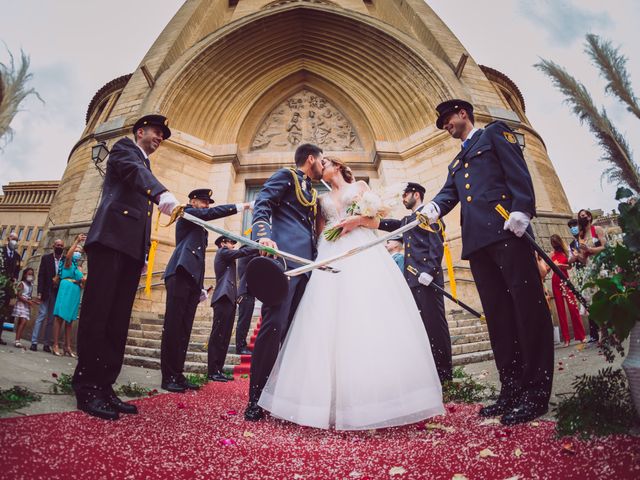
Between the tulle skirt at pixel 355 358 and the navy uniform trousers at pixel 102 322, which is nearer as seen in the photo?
the tulle skirt at pixel 355 358

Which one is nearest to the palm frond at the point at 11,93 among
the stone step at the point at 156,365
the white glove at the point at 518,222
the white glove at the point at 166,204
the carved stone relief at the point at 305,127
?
the white glove at the point at 166,204

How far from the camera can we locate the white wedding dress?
226cm

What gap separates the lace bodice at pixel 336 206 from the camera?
10.4ft

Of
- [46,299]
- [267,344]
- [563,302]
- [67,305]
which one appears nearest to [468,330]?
[563,302]

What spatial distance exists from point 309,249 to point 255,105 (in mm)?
11938

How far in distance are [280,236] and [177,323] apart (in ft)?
6.57

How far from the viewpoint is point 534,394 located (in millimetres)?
2205

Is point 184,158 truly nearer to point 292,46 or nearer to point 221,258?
point 292,46

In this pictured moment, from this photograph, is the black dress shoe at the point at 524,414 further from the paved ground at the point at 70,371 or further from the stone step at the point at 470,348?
the stone step at the point at 470,348

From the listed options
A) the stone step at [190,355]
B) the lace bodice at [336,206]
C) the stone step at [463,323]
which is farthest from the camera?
the stone step at [463,323]

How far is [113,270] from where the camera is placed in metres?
2.65

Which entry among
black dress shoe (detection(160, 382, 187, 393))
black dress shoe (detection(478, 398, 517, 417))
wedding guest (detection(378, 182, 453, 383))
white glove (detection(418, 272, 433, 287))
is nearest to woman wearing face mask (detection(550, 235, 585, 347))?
wedding guest (detection(378, 182, 453, 383))

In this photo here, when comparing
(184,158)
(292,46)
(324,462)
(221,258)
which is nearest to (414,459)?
(324,462)

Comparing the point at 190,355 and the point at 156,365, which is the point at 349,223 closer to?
the point at 156,365
